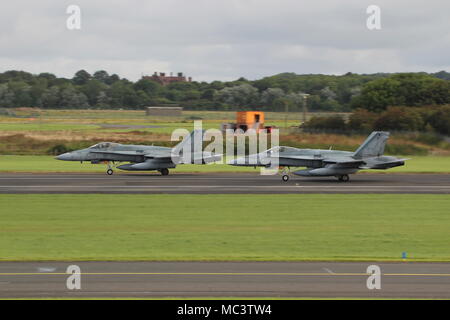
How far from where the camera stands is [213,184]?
44500 mm

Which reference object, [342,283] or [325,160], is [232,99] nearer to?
[325,160]

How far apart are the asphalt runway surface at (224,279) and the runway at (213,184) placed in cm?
2035

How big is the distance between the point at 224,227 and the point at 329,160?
20904 mm

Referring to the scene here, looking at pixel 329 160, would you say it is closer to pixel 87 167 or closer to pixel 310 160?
pixel 310 160

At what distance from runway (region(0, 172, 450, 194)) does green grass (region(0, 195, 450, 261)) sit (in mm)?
2596

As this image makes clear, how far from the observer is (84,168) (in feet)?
189

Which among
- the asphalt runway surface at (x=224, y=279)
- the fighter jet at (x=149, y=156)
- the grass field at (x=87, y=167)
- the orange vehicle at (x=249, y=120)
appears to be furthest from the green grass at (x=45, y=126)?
the asphalt runway surface at (x=224, y=279)

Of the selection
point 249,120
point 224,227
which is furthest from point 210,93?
point 224,227

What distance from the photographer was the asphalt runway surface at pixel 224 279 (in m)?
16.3

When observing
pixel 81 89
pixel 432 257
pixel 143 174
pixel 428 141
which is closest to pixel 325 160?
pixel 143 174

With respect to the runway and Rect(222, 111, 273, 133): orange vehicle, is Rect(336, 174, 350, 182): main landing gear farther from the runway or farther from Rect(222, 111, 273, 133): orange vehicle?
Rect(222, 111, 273, 133): orange vehicle

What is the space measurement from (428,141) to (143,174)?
39.7 meters

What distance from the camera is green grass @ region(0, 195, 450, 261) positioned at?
22375 millimetres

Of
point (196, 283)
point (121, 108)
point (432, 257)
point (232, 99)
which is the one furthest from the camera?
point (121, 108)
